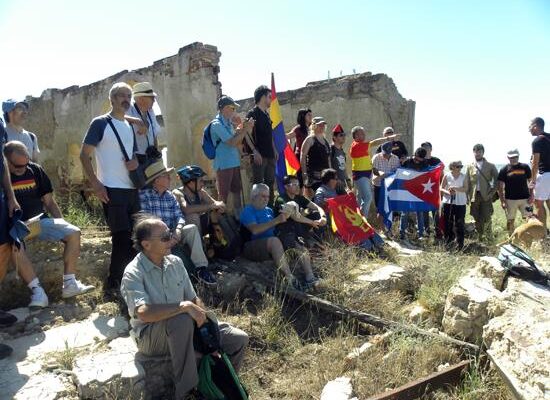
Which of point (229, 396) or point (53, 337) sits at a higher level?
point (53, 337)

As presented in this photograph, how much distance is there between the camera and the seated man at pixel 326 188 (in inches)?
258

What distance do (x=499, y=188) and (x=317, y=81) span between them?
519 cm

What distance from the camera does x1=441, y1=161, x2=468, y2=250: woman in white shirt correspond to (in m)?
7.49

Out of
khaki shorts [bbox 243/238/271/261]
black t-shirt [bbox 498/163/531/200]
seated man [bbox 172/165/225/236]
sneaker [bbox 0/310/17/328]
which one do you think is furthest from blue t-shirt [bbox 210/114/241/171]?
black t-shirt [bbox 498/163/531/200]

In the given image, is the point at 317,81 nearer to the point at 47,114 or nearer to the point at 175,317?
the point at 47,114

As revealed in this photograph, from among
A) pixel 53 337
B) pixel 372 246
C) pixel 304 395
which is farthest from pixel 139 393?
pixel 372 246

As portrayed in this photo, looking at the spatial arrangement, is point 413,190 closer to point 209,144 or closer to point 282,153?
point 282,153

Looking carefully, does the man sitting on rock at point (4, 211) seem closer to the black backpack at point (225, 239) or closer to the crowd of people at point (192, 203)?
the crowd of people at point (192, 203)

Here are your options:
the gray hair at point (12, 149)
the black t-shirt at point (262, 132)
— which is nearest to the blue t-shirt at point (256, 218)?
the black t-shirt at point (262, 132)

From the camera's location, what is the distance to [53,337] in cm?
391

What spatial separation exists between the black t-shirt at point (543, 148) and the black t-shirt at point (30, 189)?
633 centimetres

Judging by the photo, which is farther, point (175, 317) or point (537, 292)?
point (537, 292)

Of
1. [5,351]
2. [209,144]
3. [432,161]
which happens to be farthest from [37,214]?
[432,161]

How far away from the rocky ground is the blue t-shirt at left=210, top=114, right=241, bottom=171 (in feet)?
4.71
